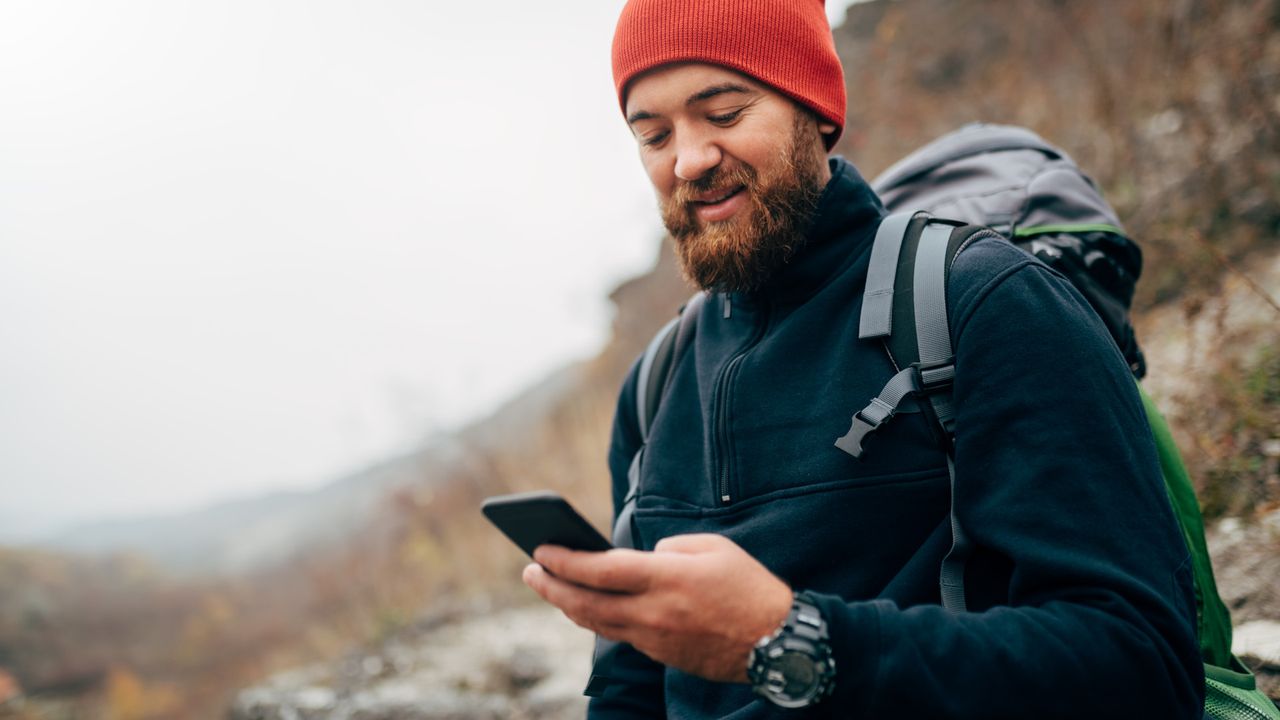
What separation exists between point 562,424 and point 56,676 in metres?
9.82

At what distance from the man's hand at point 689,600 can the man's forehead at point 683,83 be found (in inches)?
38.4

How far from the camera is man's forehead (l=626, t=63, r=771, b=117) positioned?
152 cm

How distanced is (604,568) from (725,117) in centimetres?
100

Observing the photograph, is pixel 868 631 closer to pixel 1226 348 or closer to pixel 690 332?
pixel 690 332

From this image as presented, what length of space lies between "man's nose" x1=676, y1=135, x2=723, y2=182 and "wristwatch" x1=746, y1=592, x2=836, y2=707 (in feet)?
2.99

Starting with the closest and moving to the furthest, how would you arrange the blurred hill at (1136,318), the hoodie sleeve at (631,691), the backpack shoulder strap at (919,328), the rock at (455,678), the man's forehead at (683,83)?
the backpack shoulder strap at (919,328), the man's forehead at (683,83), the hoodie sleeve at (631,691), the blurred hill at (1136,318), the rock at (455,678)

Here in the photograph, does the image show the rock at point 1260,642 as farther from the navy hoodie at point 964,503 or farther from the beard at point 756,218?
the beard at point 756,218

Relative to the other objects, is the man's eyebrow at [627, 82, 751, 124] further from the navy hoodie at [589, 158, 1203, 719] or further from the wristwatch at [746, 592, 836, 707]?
the wristwatch at [746, 592, 836, 707]

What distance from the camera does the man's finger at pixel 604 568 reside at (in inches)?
36.3

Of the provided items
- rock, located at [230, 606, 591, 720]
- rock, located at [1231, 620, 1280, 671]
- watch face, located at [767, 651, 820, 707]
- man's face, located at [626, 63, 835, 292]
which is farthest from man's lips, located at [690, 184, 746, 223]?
rock, located at [230, 606, 591, 720]

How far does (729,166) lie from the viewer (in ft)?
4.94

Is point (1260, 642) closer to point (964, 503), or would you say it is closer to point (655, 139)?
point (964, 503)

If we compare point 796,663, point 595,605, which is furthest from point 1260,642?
point 595,605

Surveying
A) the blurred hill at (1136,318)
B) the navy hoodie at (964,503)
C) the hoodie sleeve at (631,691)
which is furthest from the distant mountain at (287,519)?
the navy hoodie at (964,503)
